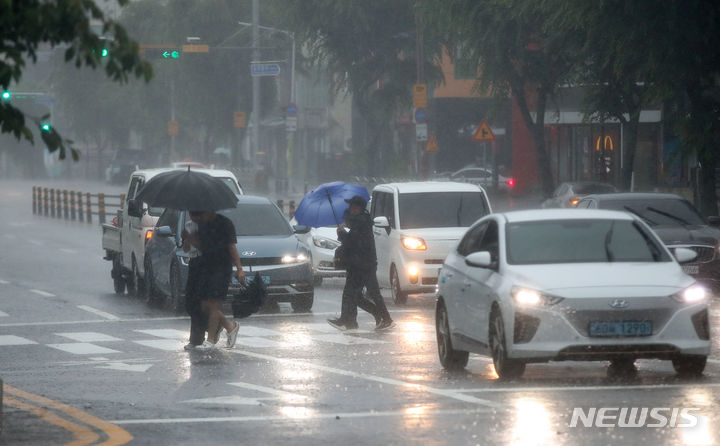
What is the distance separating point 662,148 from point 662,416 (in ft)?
159

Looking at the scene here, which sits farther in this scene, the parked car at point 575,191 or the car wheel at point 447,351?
the parked car at point 575,191

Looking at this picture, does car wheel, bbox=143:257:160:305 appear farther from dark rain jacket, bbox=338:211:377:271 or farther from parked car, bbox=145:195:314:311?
dark rain jacket, bbox=338:211:377:271

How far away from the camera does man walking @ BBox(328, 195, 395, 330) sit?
1912 cm

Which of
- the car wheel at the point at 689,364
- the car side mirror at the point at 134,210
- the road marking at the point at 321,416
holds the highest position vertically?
the car side mirror at the point at 134,210

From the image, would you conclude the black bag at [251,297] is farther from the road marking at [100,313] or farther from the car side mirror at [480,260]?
the car side mirror at [480,260]

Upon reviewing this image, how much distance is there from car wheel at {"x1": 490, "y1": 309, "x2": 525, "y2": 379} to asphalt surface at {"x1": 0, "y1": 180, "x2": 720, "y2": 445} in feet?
0.38

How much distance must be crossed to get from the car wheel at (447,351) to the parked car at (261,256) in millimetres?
6395

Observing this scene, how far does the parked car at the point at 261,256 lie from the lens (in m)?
21.7

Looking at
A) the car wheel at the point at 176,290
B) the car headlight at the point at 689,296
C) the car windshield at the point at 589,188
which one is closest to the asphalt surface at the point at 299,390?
the car wheel at the point at 176,290

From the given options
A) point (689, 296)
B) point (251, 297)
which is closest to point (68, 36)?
point (689, 296)

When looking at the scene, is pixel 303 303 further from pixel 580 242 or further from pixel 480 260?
pixel 580 242

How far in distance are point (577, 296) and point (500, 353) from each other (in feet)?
2.84

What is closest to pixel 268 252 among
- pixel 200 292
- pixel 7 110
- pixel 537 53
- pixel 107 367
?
pixel 200 292

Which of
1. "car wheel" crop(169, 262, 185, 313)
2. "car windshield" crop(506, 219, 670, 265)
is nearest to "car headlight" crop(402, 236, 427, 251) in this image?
"car wheel" crop(169, 262, 185, 313)
